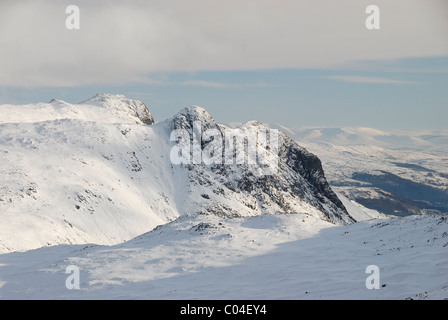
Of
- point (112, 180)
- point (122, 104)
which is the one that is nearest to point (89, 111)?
point (122, 104)

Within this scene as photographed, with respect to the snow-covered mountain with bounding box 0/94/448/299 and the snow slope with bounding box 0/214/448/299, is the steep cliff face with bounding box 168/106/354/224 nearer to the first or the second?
the snow-covered mountain with bounding box 0/94/448/299

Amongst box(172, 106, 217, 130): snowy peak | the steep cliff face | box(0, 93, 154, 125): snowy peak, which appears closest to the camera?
the steep cliff face

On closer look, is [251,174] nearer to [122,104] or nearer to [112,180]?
[112,180]

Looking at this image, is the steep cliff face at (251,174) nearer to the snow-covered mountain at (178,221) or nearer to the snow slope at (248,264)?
the snow-covered mountain at (178,221)

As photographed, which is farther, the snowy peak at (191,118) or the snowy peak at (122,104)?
the snowy peak at (122,104)

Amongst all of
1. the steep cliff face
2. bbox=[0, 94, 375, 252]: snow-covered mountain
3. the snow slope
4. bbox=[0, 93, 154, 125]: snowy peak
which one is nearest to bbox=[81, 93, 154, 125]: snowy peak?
bbox=[0, 93, 154, 125]: snowy peak

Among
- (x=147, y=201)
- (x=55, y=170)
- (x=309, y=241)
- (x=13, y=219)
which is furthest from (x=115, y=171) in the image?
(x=309, y=241)

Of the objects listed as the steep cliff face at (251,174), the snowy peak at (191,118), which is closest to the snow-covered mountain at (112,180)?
the snowy peak at (191,118)
